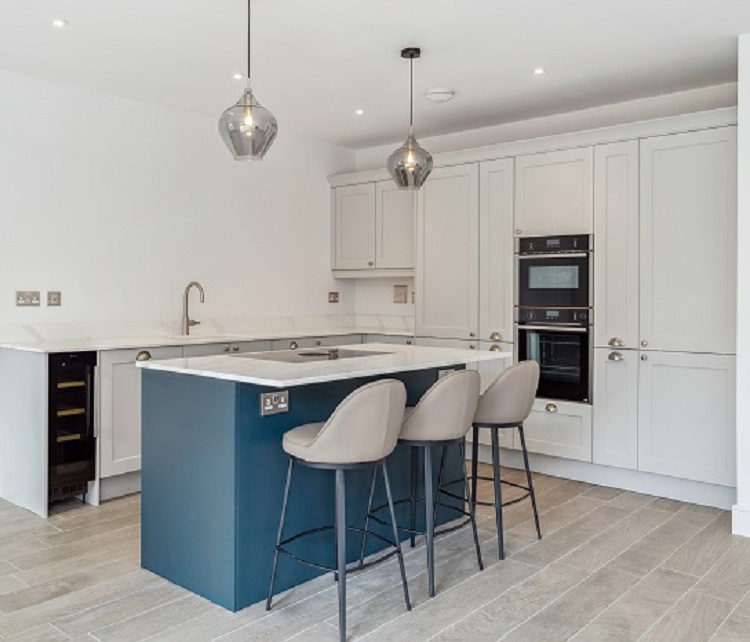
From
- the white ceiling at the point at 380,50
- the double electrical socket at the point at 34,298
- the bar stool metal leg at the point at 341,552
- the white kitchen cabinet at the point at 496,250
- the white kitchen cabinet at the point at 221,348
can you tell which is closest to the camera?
the bar stool metal leg at the point at 341,552

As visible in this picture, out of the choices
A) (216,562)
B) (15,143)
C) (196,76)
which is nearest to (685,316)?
(216,562)

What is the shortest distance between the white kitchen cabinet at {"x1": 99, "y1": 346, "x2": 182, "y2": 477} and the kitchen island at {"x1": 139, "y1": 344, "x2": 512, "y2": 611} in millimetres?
1086

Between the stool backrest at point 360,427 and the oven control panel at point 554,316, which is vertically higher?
the oven control panel at point 554,316

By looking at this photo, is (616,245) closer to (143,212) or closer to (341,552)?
(341,552)

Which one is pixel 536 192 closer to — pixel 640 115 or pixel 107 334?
pixel 640 115

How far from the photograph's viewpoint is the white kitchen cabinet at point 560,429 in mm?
4574

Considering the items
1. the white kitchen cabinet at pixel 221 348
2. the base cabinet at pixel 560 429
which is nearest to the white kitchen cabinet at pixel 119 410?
the white kitchen cabinet at pixel 221 348

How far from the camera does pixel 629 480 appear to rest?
4.50m

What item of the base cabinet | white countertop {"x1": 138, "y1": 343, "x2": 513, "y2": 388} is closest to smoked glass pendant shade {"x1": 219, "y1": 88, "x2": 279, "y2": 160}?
white countertop {"x1": 138, "y1": 343, "x2": 513, "y2": 388}

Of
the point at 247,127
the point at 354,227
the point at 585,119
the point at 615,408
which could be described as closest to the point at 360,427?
the point at 247,127

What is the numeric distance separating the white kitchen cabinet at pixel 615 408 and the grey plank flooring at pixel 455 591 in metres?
0.55

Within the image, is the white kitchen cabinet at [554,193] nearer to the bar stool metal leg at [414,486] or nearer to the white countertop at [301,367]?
the white countertop at [301,367]

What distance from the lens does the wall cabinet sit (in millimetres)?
5758

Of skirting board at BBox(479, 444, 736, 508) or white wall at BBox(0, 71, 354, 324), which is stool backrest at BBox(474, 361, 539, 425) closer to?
skirting board at BBox(479, 444, 736, 508)
